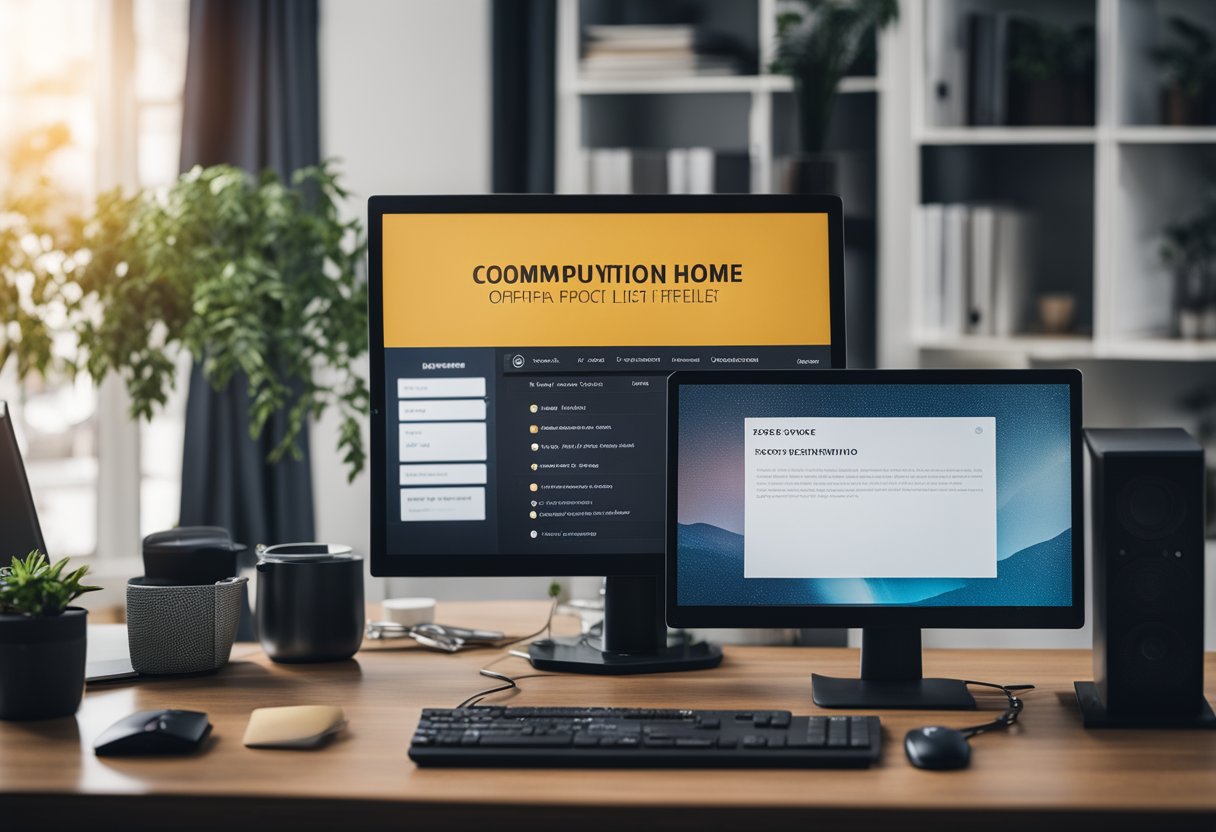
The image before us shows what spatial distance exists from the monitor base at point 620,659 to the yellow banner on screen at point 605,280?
1.18 feet

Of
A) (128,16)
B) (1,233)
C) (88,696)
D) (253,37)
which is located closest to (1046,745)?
(88,696)

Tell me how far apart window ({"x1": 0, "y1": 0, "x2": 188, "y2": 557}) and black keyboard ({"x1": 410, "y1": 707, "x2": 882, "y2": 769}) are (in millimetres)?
2352

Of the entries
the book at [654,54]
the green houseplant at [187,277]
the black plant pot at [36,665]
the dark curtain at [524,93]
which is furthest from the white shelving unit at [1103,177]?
the black plant pot at [36,665]

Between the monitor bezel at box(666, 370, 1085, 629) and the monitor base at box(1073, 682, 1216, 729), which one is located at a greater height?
the monitor bezel at box(666, 370, 1085, 629)

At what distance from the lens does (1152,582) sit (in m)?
1.25

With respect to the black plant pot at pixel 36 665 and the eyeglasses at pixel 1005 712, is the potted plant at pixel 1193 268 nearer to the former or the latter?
the eyeglasses at pixel 1005 712

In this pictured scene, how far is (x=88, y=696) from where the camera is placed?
4.47ft

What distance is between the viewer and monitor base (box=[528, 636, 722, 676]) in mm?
1465

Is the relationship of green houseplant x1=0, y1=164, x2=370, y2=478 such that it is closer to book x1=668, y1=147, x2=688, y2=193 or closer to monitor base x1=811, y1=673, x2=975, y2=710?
book x1=668, y1=147, x2=688, y2=193

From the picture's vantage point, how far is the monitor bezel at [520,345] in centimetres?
150

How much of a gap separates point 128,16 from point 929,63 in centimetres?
202

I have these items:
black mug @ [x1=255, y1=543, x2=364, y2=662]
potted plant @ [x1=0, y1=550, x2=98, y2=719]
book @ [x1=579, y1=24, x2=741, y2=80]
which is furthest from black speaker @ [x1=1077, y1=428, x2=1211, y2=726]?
book @ [x1=579, y1=24, x2=741, y2=80]

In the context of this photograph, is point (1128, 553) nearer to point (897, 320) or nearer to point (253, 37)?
point (897, 320)

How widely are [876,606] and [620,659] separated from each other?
12.5 inches
